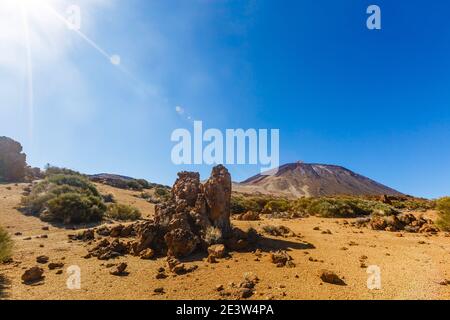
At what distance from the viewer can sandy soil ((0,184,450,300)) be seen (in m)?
6.61

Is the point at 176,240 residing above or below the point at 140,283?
above

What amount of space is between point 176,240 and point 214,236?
4.90 ft

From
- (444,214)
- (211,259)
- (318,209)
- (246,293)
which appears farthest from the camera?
(318,209)

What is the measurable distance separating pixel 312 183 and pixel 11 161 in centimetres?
9653

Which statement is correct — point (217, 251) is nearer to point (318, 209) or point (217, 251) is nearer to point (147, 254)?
point (147, 254)

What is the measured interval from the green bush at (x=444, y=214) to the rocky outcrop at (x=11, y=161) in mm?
32283

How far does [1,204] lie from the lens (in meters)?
17.5

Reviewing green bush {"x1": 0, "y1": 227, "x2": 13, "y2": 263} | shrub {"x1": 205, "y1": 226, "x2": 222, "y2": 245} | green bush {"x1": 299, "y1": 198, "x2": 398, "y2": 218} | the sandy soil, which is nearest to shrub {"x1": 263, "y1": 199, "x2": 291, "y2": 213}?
green bush {"x1": 299, "y1": 198, "x2": 398, "y2": 218}

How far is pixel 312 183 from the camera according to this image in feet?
352

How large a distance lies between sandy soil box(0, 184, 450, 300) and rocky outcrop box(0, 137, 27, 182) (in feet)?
55.3

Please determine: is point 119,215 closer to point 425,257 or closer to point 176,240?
point 176,240

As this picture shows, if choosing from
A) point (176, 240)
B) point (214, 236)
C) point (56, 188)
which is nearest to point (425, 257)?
point (214, 236)

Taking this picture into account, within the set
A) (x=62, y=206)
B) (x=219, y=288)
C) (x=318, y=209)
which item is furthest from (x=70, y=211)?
(x=318, y=209)
